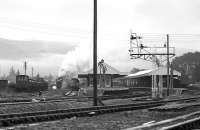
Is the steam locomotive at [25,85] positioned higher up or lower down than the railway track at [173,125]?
higher up

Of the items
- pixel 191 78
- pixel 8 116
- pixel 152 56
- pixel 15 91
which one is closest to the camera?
pixel 8 116

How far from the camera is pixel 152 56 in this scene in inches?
1837

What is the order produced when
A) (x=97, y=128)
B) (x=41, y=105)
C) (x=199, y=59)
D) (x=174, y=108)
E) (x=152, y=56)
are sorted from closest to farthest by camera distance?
1. (x=97, y=128)
2. (x=174, y=108)
3. (x=41, y=105)
4. (x=152, y=56)
5. (x=199, y=59)

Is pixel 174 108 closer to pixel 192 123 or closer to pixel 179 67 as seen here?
pixel 192 123

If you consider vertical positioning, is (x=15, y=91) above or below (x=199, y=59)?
below

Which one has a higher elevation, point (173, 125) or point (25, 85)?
point (25, 85)

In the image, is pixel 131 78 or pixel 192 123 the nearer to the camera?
pixel 192 123

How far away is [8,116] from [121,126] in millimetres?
5578

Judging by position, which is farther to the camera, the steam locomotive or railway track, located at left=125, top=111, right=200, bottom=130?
the steam locomotive

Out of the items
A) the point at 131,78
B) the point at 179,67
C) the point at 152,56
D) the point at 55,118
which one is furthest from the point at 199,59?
the point at 55,118

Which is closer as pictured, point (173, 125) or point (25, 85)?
point (173, 125)

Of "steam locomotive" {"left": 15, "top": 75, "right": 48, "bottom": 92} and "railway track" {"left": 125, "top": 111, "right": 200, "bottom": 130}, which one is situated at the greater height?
"steam locomotive" {"left": 15, "top": 75, "right": 48, "bottom": 92}

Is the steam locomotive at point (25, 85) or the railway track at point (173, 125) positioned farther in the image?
the steam locomotive at point (25, 85)

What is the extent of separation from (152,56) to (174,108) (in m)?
27.4
